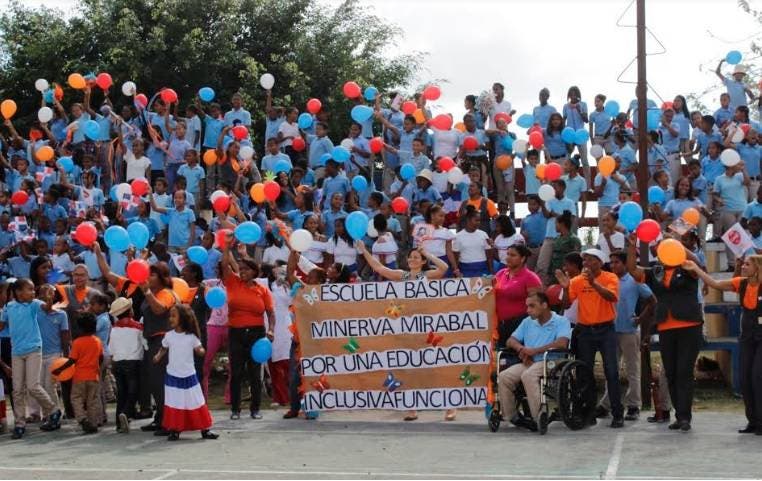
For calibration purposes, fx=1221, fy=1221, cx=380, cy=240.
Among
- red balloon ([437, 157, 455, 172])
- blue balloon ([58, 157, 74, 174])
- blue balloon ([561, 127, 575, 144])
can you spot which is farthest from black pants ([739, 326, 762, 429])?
blue balloon ([58, 157, 74, 174])

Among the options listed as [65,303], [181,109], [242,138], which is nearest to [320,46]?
[181,109]

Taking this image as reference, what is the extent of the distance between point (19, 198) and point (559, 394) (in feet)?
38.7

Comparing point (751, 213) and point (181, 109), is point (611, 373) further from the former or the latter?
point (181, 109)

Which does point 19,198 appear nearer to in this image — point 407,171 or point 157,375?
point 407,171

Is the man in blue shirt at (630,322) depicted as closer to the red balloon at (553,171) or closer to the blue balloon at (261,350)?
the blue balloon at (261,350)

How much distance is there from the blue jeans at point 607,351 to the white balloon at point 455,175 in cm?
638

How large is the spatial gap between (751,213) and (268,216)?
24.4ft

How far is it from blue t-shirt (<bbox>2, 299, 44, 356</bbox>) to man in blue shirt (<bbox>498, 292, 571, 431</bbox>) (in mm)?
5171

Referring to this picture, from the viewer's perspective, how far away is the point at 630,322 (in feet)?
43.2

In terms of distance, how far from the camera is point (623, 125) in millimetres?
20531

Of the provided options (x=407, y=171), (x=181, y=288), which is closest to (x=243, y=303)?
(x=181, y=288)

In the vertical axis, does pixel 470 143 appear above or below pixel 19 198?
above

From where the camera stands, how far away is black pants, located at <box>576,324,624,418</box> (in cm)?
1263

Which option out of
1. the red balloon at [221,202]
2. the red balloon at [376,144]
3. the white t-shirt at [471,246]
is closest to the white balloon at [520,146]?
the red balloon at [376,144]
